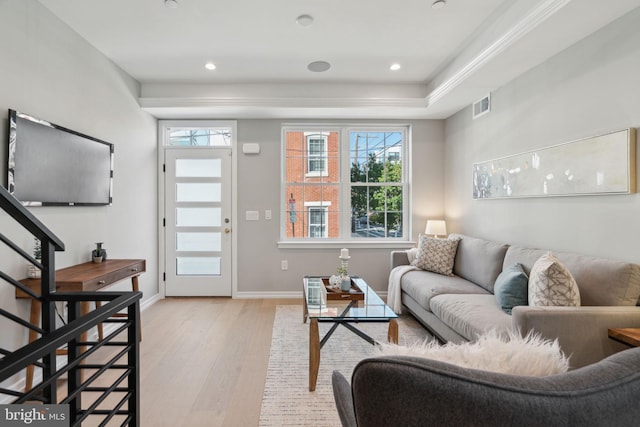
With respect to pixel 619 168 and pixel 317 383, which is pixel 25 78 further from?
pixel 619 168

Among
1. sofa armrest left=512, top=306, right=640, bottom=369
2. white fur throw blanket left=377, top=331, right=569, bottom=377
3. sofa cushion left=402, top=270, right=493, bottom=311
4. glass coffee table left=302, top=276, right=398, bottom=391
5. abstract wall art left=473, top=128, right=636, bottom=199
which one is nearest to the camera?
white fur throw blanket left=377, top=331, right=569, bottom=377

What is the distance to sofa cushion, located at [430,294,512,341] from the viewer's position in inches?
81.1

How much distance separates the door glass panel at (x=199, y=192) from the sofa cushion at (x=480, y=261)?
9.98 feet

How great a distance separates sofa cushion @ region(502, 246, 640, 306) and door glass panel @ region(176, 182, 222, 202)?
375 cm

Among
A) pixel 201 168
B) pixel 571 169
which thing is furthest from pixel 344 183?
pixel 571 169

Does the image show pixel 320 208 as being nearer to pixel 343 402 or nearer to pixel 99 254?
pixel 99 254

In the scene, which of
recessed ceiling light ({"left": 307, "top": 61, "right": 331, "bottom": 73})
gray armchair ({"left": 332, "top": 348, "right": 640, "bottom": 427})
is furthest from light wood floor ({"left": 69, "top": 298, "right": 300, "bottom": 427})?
recessed ceiling light ({"left": 307, "top": 61, "right": 331, "bottom": 73})

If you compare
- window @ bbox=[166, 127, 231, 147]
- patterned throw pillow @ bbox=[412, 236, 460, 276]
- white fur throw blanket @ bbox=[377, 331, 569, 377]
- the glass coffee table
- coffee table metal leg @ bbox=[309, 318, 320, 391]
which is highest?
window @ bbox=[166, 127, 231, 147]

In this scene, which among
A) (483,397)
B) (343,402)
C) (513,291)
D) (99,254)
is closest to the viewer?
(483,397)

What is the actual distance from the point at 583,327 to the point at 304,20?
279 cm

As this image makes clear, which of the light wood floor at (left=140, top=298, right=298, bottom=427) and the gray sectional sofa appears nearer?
the gray sectional sofa

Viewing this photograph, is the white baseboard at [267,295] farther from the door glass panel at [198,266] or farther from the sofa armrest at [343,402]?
the sofa armrest at [343,402]

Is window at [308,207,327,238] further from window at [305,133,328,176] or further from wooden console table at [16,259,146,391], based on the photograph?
wooden console table at [16,259,146,391]

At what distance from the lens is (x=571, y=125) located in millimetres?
2389
